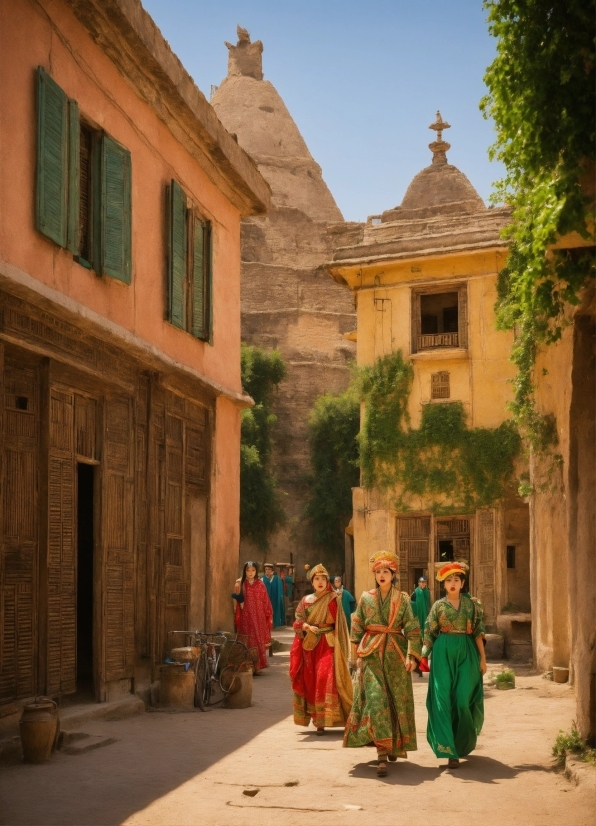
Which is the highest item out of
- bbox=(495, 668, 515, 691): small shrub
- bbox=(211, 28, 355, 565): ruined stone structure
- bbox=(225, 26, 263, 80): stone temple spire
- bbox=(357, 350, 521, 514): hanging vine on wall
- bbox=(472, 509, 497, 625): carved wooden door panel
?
bbox=(225, 26, 263, 80): stone temple spire

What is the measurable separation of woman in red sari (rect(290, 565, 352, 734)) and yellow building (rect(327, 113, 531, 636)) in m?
10.3

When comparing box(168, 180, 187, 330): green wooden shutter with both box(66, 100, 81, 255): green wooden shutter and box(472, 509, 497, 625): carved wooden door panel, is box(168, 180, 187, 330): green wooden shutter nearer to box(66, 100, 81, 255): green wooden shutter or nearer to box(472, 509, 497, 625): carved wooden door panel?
box(66, 100, 81, 255): green wooden shutter

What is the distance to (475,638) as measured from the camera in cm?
923

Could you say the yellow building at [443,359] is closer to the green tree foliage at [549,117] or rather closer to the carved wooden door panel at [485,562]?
the carved wooden door panel at [485,562]

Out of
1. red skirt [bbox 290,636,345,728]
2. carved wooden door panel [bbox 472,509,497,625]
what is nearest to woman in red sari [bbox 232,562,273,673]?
red skirt [bbox 290,636,345,728]

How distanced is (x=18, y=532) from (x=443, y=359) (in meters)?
13.8

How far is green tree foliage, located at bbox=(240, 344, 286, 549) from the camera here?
127 feet

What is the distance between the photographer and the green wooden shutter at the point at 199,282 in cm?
1477

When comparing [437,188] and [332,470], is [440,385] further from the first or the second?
[437,188]

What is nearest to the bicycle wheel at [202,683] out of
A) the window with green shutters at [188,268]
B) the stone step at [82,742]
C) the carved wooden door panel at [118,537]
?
the carved wooden door panel at [118,537]

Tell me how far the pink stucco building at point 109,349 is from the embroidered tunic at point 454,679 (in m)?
3.48

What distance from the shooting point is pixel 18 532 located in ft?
32.7

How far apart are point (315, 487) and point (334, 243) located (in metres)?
14.7

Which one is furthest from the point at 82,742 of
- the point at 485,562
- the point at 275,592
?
the point at 275,592
